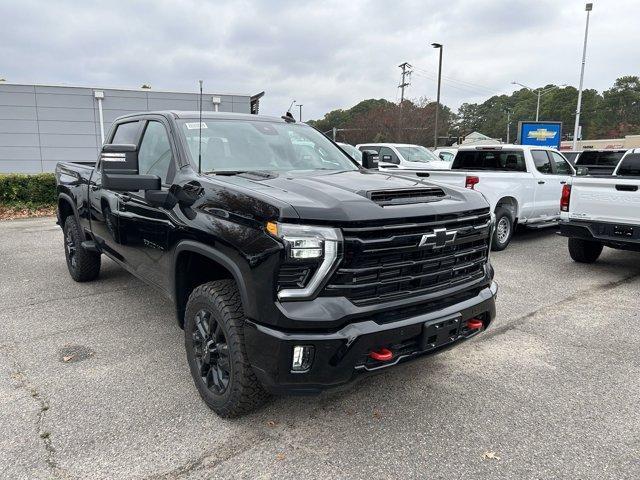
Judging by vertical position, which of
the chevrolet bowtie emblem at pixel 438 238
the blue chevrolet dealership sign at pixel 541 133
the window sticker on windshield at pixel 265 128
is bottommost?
the chevrolet bowtie emblem at pixel 438 238

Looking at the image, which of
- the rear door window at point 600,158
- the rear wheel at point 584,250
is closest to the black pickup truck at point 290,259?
the rear wheel at point 584,250

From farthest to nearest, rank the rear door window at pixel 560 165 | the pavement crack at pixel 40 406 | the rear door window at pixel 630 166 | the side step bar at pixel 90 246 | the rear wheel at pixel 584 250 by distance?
the rear door window at pixel 560 165
the rear wheel at pixel 584 250
the rear door window at pixel 630 166
the side step bar at pixel 90 246
the pavement crack at pixel 40 406

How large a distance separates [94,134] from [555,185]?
19475 mm

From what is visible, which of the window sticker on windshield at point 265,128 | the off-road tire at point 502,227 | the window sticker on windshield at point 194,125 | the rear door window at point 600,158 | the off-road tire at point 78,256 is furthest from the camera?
the rear door window at point 600,158

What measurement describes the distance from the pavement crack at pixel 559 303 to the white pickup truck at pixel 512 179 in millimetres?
2079

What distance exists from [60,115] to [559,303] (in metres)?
21.7

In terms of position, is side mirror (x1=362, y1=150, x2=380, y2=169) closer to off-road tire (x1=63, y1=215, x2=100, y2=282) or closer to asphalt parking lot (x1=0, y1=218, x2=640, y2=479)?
asphalt parking lot (x1=0, y1=218, x2=640, y2=479)

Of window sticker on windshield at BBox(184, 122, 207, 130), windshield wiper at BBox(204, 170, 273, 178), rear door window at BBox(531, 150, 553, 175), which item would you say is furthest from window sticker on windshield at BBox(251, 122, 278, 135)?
rear door window at BBox(531, 150, 553, 175)

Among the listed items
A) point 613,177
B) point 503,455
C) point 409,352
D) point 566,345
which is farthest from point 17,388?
point 613,177

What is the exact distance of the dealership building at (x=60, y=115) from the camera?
66.6 ft

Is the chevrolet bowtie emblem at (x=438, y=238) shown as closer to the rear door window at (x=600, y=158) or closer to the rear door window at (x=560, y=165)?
the rear door window at (x=560, y=165)

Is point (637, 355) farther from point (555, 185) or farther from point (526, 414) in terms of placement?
point (555, 185)

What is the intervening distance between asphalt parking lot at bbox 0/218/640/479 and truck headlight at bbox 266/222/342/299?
71 centimetres

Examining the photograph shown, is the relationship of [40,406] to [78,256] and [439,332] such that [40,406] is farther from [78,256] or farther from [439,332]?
[78,256]
